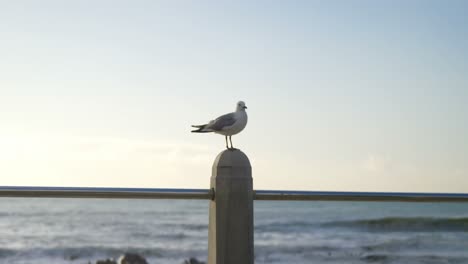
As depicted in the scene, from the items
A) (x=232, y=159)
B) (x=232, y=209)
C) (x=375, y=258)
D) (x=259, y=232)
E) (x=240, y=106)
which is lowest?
(x=375, y=258)

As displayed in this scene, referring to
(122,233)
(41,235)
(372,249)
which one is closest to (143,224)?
(122,233)

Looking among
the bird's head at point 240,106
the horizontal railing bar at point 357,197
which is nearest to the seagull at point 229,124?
the bird's head at point 240,106

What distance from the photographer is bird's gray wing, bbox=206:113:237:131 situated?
136 inches

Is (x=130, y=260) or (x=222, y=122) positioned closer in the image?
(x=222, y=122)

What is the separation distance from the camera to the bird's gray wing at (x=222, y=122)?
3.46 metres

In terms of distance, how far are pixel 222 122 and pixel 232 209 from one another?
3.35ft

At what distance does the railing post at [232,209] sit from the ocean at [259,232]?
11.1 metres

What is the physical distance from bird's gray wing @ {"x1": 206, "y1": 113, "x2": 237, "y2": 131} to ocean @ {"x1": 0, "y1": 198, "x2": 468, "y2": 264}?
10255 mm

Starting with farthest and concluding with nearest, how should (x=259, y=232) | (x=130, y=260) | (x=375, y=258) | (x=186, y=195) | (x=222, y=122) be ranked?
(x=259, y=232) < (x=375, y=258) < (x=130, y=260) < (x=222, y=122) < (x=186, y=195)

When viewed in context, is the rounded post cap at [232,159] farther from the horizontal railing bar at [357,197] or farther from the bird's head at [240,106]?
the bird's head at [240,106]

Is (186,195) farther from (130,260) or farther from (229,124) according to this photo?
(130,260)

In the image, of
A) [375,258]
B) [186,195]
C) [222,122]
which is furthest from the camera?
[375,258]

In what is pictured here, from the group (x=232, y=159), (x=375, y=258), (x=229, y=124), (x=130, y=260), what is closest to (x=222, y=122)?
(x=229, y=124)

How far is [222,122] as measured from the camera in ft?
11.4
